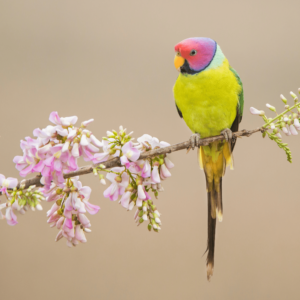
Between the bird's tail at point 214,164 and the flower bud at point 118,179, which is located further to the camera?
the bird's tail at point 214,164

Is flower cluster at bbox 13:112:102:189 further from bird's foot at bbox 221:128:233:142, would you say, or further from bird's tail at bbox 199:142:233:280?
bird's tail at bbox 199:142:233:280

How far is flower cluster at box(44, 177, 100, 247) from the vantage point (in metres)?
0.58

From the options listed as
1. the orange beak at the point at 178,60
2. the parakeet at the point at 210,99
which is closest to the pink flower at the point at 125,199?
the parakeet at the point at 210,99

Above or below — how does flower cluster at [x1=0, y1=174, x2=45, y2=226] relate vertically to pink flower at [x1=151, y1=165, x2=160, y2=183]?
below

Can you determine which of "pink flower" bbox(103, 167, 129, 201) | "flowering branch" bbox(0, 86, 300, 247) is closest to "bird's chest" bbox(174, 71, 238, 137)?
"flowering branch" bbox(0, 86, 300, 247)

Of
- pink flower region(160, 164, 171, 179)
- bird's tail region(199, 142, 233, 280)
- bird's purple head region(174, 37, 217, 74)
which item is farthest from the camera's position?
bird's tail region(199, 142, 233, 280)

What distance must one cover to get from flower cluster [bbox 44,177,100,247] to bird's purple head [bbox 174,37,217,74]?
460mm

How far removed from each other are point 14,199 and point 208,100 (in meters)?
0.60

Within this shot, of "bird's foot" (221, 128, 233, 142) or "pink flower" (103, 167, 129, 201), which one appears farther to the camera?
"bird's foot" (221, 128, 233, 142)

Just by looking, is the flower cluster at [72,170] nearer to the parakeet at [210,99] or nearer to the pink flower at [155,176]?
the pink flower at [155,176]

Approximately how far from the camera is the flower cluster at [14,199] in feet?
1.90

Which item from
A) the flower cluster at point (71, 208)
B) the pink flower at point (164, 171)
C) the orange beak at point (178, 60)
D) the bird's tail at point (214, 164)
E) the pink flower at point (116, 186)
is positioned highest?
the orange beak at point (178, 60)

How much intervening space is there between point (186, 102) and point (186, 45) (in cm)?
19

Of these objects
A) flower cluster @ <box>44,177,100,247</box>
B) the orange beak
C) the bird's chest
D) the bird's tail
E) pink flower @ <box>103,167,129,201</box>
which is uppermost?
the orange beak
